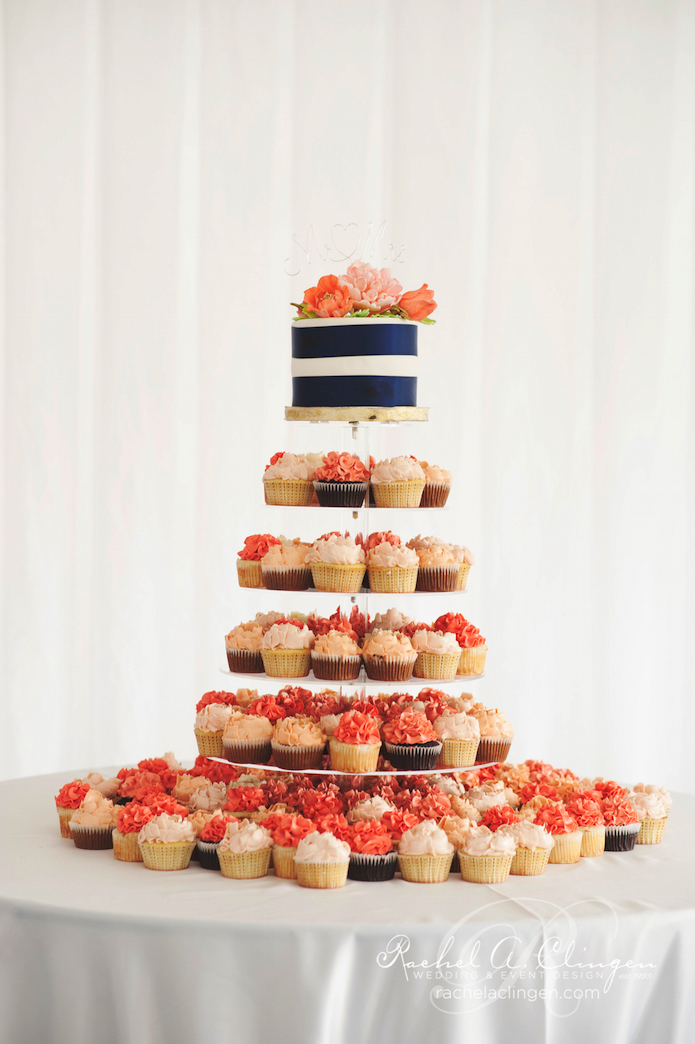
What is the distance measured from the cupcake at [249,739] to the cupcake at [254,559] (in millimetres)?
347

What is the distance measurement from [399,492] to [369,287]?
51 centimetres

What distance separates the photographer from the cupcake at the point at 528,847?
2.49 metres

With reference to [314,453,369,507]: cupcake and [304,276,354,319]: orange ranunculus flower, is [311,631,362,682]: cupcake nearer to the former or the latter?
[314,453,369,507]: cupcake

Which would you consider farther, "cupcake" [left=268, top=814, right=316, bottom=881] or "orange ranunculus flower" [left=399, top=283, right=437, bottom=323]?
"orange ranunculus flower" [left=399, top=283, right=437, bottom=323]

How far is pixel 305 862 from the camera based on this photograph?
7.80ft

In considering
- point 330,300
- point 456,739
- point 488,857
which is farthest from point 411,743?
point 330,300

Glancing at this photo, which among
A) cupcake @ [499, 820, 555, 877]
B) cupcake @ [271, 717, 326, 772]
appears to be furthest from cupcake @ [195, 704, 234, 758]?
cupcake @ [499, 820, 555, 877]

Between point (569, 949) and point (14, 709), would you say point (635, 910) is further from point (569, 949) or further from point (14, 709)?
point (14, 709)

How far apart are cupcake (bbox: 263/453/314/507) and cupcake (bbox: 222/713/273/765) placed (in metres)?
0.53

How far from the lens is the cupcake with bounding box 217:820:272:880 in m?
2.44

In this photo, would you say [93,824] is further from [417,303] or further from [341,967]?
[417,303]

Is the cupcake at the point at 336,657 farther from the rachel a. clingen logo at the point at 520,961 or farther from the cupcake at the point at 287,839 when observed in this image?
the rachel a. clingen logo at the point at 520,961

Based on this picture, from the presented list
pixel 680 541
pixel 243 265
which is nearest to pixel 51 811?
pixel 243 265

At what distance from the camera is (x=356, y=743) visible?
2609mm
